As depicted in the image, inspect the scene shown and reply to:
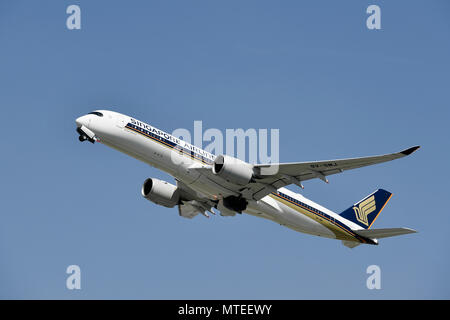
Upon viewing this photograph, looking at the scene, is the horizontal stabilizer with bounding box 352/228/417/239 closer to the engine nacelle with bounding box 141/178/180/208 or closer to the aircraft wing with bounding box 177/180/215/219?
the aircraft wing with bounding box 177/180/215/219

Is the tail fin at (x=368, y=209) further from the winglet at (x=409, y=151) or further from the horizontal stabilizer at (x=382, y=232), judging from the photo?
the winglet at (x=409, y=151)

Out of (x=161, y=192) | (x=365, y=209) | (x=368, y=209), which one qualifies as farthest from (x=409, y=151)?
(x=161, y=192)

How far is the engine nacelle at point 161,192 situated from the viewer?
156 ft

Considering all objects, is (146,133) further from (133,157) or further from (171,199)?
(171,199)

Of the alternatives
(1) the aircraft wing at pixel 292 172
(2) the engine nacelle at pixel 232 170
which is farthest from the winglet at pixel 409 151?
(2) the engine nacelle at pixel 232 170

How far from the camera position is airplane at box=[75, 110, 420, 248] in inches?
1594

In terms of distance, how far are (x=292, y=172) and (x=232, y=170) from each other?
408cm

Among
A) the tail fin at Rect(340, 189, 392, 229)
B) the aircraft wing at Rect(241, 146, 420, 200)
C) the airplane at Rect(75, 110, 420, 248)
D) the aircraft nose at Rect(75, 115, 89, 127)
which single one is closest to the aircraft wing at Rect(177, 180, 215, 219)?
the airplane at Rect(75, 110, 420, 248)

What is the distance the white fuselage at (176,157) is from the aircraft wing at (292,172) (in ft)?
5.91

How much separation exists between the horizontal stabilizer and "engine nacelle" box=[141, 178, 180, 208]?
589 inches

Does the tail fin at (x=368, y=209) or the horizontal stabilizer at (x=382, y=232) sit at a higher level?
the tail fin at (x=368, y=209)

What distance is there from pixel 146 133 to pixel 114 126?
2201mm

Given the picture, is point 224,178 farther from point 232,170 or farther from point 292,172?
point 292,172
